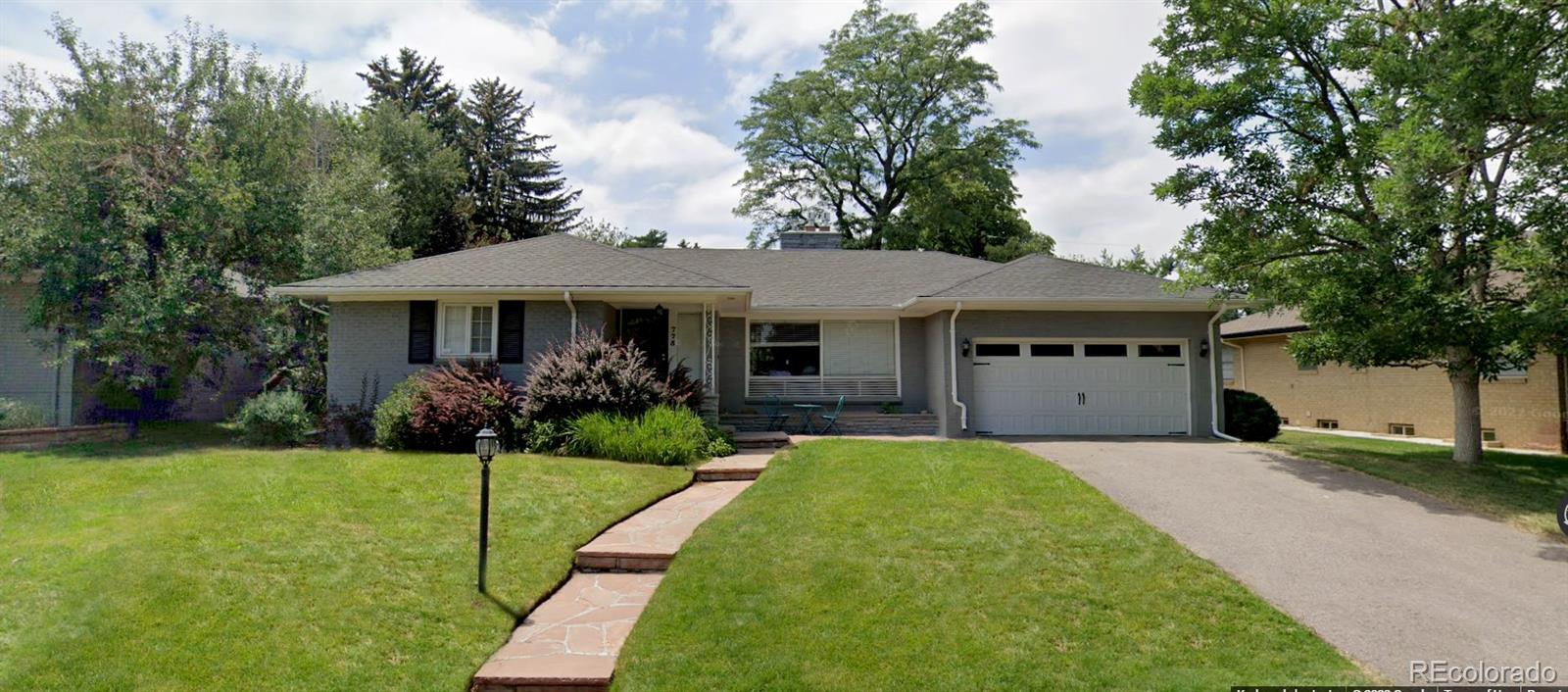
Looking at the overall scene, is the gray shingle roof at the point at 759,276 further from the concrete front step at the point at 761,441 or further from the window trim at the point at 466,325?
the concrete front step at the point at 761,441

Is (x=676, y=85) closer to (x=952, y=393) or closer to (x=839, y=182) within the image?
(x=952, y=393)

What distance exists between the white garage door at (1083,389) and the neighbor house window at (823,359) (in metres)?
2.29

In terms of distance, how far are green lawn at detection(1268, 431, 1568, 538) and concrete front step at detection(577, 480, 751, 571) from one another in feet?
28.7

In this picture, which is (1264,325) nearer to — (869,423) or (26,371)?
(869,423)

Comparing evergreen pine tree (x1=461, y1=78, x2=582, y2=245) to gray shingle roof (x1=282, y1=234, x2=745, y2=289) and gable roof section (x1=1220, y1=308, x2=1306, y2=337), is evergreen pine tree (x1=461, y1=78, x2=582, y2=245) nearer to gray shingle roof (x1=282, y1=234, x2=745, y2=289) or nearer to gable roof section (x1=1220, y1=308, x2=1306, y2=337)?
gray shingle roof (x1=282, y1=234, x2=745, y2=289)

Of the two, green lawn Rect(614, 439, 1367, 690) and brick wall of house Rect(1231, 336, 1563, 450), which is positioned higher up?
brick wall of house Rect(1231, 336, 1563, 450)

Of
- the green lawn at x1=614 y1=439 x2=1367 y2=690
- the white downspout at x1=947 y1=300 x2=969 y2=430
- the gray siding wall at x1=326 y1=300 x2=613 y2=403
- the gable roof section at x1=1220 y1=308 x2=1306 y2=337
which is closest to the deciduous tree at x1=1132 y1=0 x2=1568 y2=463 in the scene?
the white downspout at x1=947 y1=300 x2=969 y2=430

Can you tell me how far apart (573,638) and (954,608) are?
2834 mm

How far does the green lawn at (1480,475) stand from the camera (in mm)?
8016

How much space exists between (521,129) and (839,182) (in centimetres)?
1624

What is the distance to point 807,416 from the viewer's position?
1414 centimetres

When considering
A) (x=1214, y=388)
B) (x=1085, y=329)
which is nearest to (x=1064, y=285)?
(x=1085, y=329)

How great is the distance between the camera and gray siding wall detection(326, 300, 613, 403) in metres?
12.7

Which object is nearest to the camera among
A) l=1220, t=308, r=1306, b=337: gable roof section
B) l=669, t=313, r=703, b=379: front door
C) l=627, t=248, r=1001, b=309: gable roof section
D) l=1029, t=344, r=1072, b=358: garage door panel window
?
l=1029, t=344, r=1072, b=358: garage door panel window
